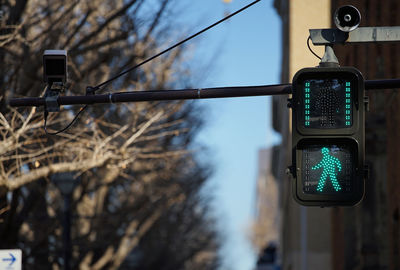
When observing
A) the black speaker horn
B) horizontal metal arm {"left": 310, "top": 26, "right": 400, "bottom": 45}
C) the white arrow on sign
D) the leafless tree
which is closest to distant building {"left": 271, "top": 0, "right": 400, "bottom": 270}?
the leafless tree

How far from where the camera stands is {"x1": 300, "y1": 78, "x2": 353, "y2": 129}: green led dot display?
790 cm

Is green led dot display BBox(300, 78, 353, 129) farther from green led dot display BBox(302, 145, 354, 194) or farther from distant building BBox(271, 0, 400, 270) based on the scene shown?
distant building BBox(271, 0, 400, 270)

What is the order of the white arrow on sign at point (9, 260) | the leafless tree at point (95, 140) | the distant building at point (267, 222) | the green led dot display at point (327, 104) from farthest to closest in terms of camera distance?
the distant building at point (267, 222) < the leafless tree at point (95, 140) < the white arrow on sign at point (9, 260) < the green led dot display at point (327, 104)

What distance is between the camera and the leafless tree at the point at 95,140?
16.4 meters

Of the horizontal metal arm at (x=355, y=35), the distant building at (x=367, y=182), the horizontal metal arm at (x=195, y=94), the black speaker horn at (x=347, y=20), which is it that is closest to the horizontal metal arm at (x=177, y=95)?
the horizontal metal arm at (x=195, y=94)

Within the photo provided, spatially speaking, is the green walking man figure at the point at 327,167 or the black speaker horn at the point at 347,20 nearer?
the green walking man figure at the point at 327,167

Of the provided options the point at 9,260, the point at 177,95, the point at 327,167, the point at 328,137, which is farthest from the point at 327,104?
the point at 9,260

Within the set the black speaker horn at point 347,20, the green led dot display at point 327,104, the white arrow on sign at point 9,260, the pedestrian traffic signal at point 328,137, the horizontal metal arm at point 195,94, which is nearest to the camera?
the pedestrian traffic signal at point 328,137

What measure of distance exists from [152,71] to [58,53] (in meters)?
15.3

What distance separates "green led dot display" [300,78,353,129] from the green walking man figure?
25 cm

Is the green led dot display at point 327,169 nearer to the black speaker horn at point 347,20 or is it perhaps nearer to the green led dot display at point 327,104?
the green led dot display at point 327,104

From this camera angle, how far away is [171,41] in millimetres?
23297

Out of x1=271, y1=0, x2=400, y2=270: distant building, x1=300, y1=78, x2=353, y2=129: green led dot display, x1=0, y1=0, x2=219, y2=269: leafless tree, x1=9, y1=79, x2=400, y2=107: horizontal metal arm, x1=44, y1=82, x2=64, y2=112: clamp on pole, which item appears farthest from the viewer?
x1=271, y1=0, x2=400, y2=270: distant building

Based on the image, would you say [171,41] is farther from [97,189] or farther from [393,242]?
[393,242]
